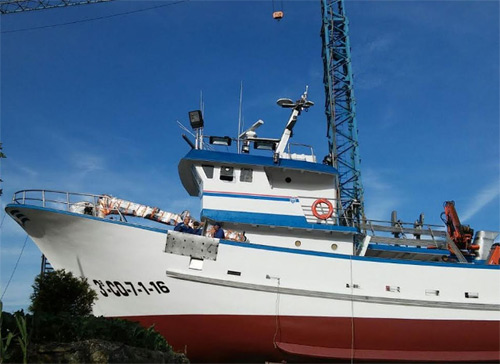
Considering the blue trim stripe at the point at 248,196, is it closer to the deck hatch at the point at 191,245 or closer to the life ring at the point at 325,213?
the life ring at the point at 325,213

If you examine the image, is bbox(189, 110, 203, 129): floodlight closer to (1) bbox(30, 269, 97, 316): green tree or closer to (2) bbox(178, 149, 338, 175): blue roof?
(2) bbox(178, 149, 338, 175): blue roof

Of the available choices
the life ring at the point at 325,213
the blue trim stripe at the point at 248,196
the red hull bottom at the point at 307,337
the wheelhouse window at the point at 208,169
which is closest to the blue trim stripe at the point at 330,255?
the life ring at the point at 325,213

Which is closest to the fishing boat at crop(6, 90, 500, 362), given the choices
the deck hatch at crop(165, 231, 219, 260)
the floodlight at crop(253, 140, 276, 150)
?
the deck hatch at crop(165, 231, 219, 260)

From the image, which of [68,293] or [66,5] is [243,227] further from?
[66,5]

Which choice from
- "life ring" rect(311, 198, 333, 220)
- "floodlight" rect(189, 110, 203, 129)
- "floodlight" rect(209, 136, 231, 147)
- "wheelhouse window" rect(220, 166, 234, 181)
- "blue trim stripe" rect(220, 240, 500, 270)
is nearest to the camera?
"blue trim stripe" rect(220, 240, 500, 270)

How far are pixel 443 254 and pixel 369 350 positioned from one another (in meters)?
4.08

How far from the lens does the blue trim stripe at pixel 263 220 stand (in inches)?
506

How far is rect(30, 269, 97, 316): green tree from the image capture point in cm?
894

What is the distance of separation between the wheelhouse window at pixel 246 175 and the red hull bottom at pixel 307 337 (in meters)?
4.21

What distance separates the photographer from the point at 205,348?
11.6m

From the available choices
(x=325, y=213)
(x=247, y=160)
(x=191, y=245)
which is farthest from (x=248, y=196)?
(x=191, y=245)

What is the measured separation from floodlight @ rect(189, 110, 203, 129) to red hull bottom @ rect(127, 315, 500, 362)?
5.81 m

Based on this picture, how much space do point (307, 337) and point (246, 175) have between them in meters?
5.01

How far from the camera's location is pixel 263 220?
13031 millimetres
